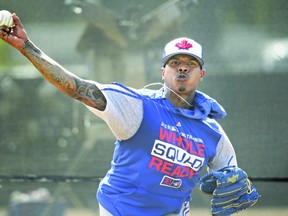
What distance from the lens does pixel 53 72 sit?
356 cm

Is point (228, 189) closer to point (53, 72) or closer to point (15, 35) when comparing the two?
point (53, 72)

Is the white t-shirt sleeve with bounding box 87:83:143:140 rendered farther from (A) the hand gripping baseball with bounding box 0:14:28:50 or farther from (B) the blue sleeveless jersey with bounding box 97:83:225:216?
(A) the hand gripping baseball with bounding box 0:14:28:50

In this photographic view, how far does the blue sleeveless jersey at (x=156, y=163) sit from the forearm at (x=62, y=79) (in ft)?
0.80

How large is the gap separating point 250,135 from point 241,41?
0.73 meters

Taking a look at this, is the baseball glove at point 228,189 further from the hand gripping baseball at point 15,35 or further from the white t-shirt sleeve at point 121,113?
the hand gripping baseball at point 15,35

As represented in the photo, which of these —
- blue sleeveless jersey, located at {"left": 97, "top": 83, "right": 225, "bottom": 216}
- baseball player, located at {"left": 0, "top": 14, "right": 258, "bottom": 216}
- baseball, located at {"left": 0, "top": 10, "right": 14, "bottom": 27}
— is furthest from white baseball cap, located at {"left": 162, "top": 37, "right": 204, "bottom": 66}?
baseball, located at {"left": 0, "top": 10, "right": 14, "bottom": 27}

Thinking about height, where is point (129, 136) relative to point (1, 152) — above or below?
above

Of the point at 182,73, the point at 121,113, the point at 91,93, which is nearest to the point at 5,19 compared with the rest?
the point at 91,93

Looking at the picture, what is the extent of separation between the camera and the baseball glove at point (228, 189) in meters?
4.25

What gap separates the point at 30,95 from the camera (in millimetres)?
5777

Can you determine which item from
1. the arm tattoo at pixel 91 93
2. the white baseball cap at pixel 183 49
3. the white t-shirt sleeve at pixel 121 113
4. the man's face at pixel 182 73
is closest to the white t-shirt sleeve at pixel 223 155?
the man's face at pixel 182 73

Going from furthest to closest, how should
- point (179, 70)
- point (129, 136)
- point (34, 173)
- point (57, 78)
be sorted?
point (34, 173) < point (179, 70) < point (129, 136) < point (57, 78)

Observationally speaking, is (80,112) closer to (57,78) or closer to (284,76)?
(284,76)

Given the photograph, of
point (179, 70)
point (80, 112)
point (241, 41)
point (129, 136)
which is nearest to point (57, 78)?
point (129, 136)
